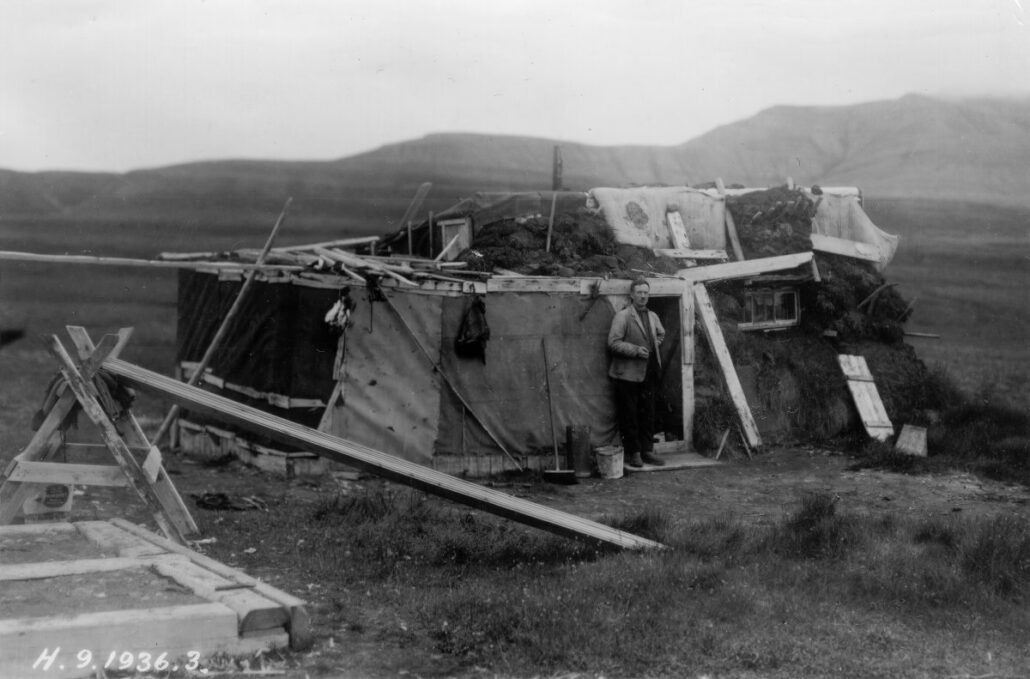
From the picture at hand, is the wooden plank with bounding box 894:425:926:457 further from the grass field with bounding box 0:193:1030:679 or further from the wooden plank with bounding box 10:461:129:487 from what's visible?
the wooden plank with bounding box 10:461:129:487

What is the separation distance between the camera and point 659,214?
13.7 metres

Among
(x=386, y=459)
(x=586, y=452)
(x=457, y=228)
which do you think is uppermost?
(x=457, y=228)

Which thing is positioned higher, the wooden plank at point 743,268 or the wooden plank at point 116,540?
the wooden plank at point 743,268

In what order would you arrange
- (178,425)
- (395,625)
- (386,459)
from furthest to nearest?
(178,425) < (386,459) < (395,625)

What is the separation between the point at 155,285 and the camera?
19109 mm

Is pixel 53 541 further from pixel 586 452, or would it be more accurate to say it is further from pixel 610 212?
pixel 610 212

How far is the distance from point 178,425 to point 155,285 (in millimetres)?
6673

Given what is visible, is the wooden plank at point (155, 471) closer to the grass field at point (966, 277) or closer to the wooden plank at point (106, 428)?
the wooden plank at point (106, 428)

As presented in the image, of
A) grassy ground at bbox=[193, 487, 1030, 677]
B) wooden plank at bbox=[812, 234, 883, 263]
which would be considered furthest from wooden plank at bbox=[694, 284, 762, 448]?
grassy ground at bbox=[193, 487, 1030, 677]

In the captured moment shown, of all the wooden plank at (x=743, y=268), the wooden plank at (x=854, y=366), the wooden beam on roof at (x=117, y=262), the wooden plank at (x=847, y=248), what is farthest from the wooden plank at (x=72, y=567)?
the wooden plank at (x=847, y=248)

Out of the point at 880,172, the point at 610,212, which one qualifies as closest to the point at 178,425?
the point at 610,212

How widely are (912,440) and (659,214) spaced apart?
4.36m

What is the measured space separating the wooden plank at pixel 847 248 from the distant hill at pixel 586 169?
1.78 metres

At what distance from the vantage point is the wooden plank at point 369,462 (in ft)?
23.2
